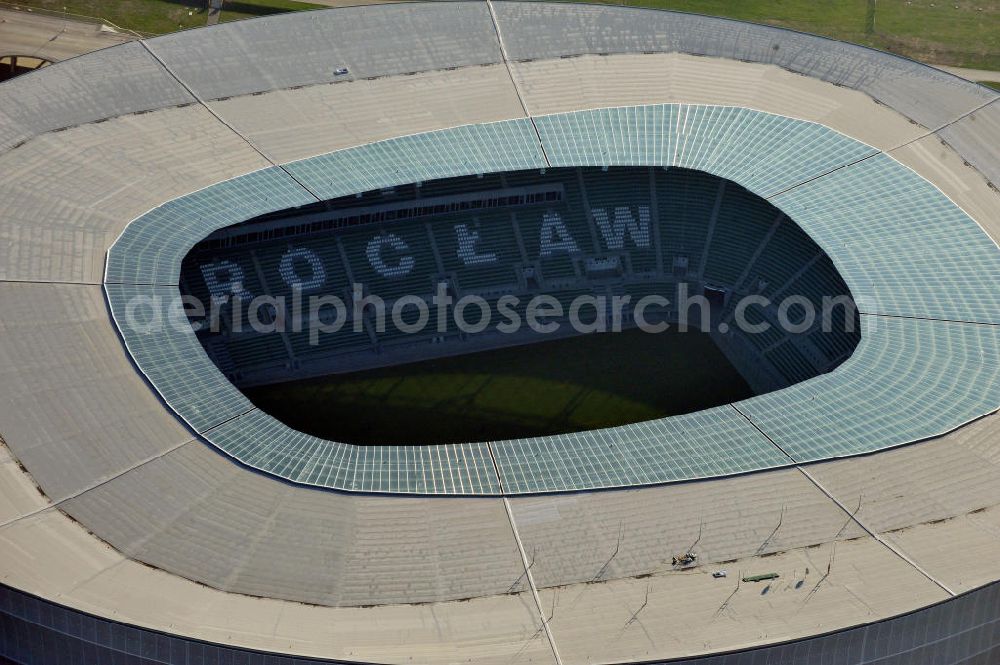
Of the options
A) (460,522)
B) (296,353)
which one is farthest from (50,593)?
(296,353)

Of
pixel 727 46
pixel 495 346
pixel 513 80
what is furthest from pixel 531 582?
pixel 727 46

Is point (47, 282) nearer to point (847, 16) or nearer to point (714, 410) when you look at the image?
point (714, 410)

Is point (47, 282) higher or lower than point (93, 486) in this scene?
higher

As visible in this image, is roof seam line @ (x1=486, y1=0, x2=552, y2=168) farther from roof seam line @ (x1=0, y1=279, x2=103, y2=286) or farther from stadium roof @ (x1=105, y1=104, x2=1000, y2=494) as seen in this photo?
roof seam line @ (x1=0, y1=279, x2=103, y2=286)

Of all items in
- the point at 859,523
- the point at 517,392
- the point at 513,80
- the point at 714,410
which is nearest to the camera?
the point at 859,523

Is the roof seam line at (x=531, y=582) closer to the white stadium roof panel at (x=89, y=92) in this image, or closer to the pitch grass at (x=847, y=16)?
the white stadium roof panel at (x=89, y=92)

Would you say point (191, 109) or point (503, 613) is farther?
point (191, 109)

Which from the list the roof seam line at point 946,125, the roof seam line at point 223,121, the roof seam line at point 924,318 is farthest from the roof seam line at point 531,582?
the roof seam line at point 946,125

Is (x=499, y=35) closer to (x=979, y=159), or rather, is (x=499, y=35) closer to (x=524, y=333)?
(x=524, y=333)
